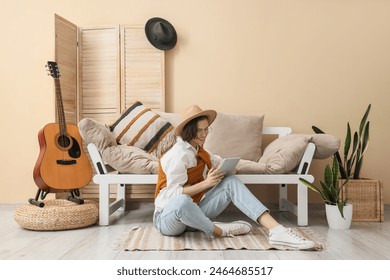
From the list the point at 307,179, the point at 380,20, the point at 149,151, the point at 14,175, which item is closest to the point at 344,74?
the point at 380,20

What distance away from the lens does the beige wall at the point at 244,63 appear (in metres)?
3.88

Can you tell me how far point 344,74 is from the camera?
12.8 feet

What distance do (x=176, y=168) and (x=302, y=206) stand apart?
3.68 ft

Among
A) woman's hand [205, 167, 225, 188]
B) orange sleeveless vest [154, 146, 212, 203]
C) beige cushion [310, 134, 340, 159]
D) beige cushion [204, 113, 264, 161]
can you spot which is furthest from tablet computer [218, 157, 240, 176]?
beige cushion [204, 113, 264, 161]

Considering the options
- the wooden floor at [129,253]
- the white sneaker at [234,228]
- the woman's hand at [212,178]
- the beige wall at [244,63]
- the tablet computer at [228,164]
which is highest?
the beige wall at [244,63]

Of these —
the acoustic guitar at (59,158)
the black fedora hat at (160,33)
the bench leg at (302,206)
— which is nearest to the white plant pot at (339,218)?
the bench leg at (302,206)

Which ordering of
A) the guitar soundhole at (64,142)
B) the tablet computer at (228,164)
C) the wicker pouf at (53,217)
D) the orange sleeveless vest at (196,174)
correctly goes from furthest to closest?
the guitar soundhole at (64,142), the wicker pouf at (53,217), the orange sleeveless vest at (196,174), the tablet computer at (228,164)

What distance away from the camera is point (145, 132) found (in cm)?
354

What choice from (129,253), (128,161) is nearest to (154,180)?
(128,161)

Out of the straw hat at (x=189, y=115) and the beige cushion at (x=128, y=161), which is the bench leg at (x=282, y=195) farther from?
the straw hat at (x=189, y=115)

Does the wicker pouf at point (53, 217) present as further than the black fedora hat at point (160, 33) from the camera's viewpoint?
No

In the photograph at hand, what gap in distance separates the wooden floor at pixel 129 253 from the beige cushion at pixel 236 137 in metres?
0.66

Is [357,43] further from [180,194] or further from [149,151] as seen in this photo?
[180,194]

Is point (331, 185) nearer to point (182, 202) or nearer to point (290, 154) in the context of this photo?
point (290, 154)
